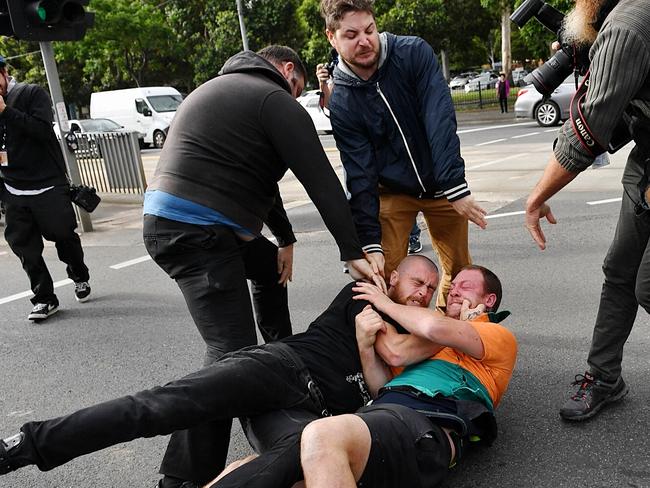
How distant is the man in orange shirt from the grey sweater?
0.93m

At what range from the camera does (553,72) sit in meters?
3.06

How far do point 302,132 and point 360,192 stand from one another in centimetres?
80

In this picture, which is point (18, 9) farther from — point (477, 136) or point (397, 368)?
point (477, 136)

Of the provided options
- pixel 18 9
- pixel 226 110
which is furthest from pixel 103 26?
pixel 226 110

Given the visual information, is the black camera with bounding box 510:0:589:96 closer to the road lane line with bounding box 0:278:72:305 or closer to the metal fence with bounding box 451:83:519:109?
the road lane line with bounding box 0:278:72:305

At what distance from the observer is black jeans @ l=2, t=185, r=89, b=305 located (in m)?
5.44

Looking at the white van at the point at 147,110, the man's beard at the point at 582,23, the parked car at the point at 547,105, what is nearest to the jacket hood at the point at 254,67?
the man's beard at the point at 582,23

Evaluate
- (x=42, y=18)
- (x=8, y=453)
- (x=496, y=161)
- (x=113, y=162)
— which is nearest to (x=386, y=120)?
(x=8, y=453)

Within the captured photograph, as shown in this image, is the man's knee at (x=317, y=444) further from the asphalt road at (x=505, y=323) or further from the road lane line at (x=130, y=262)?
the road lane line at (x=130, y=262)

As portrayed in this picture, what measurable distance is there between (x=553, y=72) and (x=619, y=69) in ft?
2.26

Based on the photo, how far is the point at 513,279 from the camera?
5.38 meters

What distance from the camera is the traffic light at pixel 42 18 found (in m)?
7.36

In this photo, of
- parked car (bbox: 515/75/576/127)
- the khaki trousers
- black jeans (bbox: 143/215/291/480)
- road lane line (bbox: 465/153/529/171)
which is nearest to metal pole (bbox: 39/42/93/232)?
the khaki trousers

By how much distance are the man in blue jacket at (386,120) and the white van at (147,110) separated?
24.1 meters
